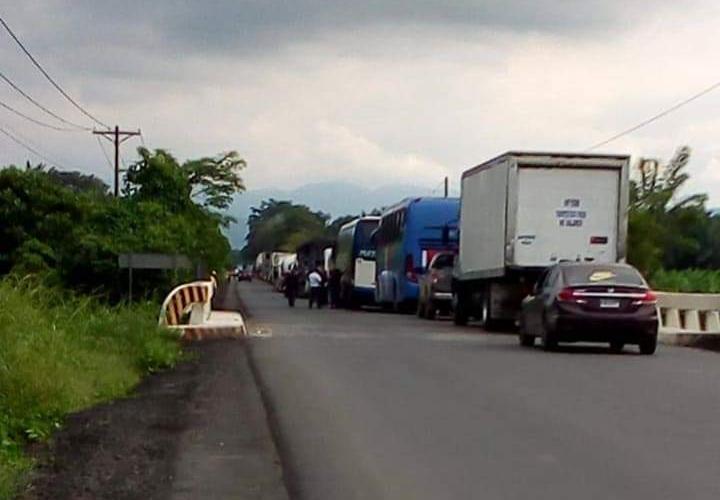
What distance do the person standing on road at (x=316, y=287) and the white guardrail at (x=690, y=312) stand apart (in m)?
21.7

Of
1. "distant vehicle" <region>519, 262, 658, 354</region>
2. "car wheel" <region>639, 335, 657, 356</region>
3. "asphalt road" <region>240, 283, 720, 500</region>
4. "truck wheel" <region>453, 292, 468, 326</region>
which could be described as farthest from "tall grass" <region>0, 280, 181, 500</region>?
"truck wheel" <region>453, 292, 468, 326</region>

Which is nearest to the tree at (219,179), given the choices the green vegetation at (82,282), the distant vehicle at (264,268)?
the green vegetation at (82,282)

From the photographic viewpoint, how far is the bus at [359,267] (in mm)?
55438

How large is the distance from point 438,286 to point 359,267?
14.0 metres

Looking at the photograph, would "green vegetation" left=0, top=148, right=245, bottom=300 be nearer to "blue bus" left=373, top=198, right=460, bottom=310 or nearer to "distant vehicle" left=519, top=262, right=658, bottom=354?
"blue bus" left=373, top=198, right=460, bottom=310

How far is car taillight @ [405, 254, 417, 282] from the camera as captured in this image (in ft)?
151

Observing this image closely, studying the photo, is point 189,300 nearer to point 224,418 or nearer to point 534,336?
point 534,336

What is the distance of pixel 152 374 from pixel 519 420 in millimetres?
7612

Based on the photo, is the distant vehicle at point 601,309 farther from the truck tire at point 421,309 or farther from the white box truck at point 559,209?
the truck tire at point 421,309

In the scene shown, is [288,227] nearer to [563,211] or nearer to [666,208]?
[666,208]

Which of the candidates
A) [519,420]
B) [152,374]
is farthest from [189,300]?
[519,420]

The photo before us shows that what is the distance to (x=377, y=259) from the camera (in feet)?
176

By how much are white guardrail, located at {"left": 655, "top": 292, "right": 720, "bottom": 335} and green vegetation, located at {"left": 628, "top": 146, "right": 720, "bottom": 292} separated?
51.9 feet

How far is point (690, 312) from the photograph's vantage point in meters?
32.7
